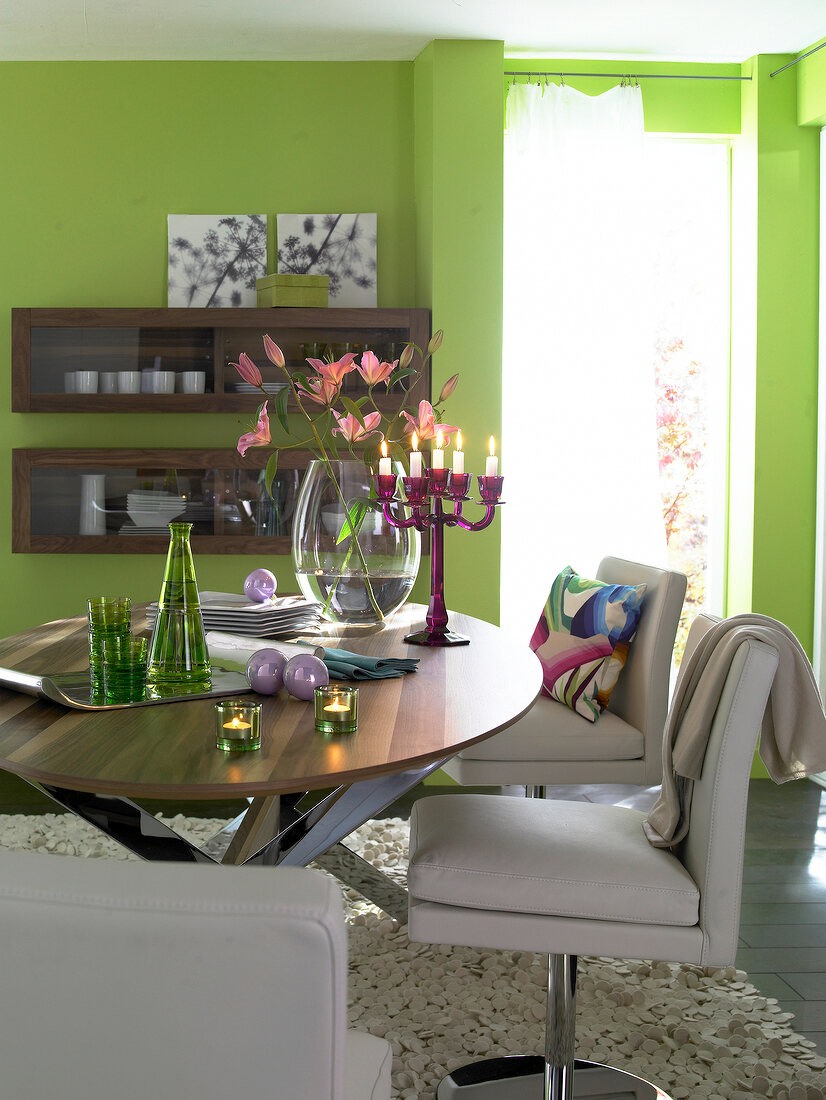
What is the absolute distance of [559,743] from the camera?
2461 mm

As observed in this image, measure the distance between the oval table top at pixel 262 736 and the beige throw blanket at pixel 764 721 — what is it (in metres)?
0.27

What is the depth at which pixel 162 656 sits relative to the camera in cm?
166

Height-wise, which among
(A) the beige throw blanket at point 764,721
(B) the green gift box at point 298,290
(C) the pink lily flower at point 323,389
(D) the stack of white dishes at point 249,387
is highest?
(B) the green gift box at point 298,290

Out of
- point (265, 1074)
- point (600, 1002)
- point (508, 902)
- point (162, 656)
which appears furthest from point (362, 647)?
point (265, 1074)

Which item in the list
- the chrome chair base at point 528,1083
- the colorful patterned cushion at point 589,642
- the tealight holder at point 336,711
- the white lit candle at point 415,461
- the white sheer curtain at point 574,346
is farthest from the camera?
the white sheer curtain at point 574,346

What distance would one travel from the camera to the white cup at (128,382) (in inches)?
148

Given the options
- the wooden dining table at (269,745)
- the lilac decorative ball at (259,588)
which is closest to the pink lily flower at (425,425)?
the wooden dining table at (269,745)

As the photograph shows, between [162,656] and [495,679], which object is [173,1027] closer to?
[162,656]

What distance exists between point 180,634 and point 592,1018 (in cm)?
130

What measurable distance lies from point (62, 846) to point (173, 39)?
2.94 m

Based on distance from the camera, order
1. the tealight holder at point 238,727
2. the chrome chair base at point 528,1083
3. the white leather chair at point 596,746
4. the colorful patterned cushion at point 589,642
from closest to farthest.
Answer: the tealight holder at point 238,727, the chrome chair base at point 528,1083, the white leather chair at point 596,746, the colorful patterned cushion at point 589,642

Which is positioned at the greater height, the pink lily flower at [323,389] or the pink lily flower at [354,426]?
the pink lily flower at [323,389]

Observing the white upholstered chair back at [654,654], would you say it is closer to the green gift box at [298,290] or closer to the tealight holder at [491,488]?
the tealight holder at [491,488]

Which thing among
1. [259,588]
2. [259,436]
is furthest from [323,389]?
[259,588]
